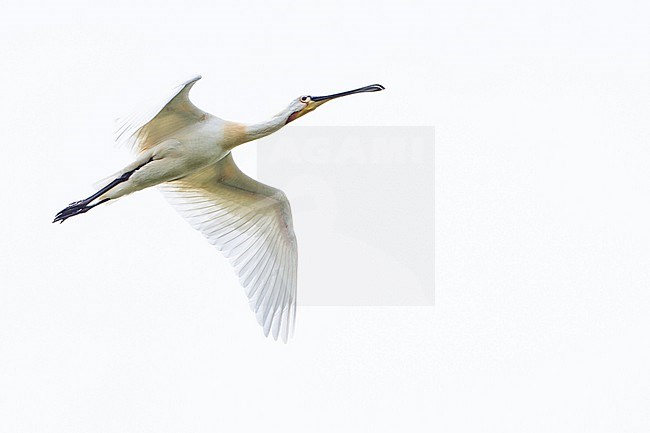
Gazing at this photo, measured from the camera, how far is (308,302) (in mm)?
12922

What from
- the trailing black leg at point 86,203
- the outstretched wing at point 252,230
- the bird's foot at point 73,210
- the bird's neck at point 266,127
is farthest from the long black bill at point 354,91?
the bird's foot at point 73,210

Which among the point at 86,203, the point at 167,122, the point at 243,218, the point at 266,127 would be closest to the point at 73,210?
the point at 86,203

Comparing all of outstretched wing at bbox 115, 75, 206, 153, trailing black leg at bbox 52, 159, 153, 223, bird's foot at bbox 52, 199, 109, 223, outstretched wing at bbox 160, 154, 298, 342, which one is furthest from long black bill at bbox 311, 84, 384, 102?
bird's foot at bbox 52, 199, 109, 223

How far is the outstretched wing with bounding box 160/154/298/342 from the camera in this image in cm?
1190

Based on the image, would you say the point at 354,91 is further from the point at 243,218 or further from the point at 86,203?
the point at 86,203

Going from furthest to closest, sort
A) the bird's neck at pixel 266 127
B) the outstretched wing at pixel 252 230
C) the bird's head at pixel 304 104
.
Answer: the outstretched wing at pixel 252 230 → the bird's head at pixel 304 104 → the bird's neck at pixel 266 127

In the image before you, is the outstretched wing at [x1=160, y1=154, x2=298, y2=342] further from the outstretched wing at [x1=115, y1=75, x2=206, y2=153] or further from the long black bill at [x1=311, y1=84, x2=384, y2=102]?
the long black bill at [x1=311, y1=84, x2=384, y2=102]

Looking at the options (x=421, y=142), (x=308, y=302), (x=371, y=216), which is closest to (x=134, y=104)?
(x=308, y=302)

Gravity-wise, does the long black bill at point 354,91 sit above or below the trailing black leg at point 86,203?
above

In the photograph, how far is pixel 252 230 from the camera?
12.1 meters

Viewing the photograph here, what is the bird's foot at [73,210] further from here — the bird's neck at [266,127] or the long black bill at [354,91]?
the long black bill at [354,91]

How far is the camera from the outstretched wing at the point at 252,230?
468 inches

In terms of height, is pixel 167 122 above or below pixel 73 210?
above

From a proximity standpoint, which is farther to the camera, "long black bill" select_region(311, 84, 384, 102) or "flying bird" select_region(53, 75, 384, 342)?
"flying bird" select_region(53, 75, 384, 342)
